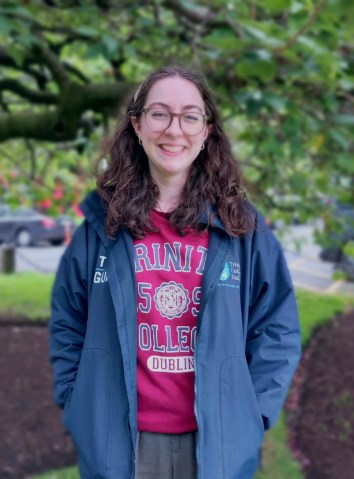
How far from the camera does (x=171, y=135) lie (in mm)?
1741

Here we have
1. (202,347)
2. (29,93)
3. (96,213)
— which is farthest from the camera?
(29,93)

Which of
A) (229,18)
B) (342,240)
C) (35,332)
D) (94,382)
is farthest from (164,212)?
(35,332)

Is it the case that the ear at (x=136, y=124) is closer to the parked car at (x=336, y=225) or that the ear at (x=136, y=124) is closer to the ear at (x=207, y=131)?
the ear at (x=207, y=131)

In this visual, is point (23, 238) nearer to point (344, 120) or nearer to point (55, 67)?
point (55, 67)

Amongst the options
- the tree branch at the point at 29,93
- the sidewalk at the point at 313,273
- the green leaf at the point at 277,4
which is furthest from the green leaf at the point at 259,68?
the sidewalk at the point at 313,273

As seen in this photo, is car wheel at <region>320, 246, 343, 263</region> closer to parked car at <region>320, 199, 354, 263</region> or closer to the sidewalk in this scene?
the sidewalk

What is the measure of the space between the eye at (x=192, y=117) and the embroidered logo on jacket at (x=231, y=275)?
0.41 meters

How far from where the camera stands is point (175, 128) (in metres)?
1.74

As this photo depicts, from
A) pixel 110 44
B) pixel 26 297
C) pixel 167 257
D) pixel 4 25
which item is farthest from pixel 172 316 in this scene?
pixel 26 297

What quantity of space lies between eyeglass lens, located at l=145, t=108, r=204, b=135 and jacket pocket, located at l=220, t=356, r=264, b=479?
649mm

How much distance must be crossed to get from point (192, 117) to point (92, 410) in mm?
855

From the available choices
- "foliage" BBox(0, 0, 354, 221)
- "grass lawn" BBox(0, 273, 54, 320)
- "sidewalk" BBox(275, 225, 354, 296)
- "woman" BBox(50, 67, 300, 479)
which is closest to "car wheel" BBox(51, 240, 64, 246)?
"sidewalk" BBox(275, 225, 354, 296)

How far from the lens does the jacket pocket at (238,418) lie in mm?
1705

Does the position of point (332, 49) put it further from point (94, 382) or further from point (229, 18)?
point (94, 382)
